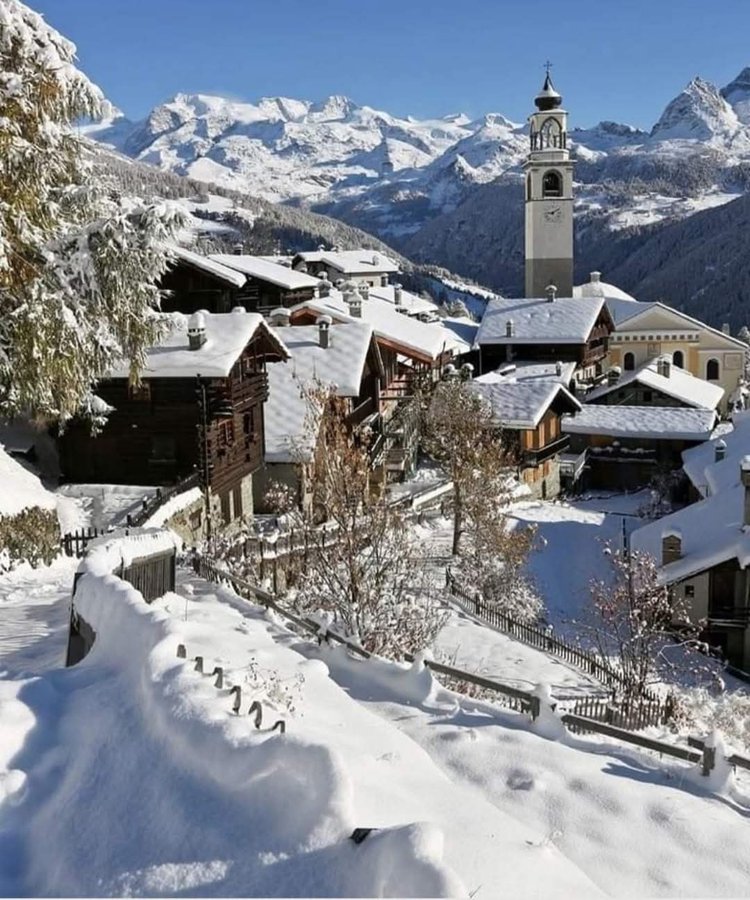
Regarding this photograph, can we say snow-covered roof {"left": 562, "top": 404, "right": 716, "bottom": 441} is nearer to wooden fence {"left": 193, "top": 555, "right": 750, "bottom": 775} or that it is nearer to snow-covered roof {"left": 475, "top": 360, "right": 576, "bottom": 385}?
snow-covered roof {"left": 475, "top": 360, "right": 576, "bottom": 385}

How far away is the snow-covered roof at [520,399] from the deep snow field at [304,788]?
A: 28.9 meters

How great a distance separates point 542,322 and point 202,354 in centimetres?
3930

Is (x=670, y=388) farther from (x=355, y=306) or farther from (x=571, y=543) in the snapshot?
(x=571, y=543)

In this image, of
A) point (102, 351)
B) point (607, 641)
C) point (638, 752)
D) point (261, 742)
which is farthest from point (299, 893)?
point (607, 641)

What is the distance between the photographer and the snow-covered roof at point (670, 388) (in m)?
49.4

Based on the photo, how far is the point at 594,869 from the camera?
750 centimetres

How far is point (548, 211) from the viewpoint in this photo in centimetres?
7781

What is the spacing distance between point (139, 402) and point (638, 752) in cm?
1803

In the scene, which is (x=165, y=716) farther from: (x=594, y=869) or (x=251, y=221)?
(x=251, y=221)

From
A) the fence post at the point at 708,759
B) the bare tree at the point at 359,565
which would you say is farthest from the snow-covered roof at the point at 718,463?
the fence post at the point at 708,759

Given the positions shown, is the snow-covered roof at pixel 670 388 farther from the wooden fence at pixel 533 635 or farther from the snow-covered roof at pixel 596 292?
the wooden fence at pixel 533 635

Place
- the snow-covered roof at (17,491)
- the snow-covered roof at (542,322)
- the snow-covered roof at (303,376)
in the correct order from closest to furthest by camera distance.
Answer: the snow-covered roof at (17,491) → the snow-covered roof at (303,376) → the snow-covered roof at (542,322)

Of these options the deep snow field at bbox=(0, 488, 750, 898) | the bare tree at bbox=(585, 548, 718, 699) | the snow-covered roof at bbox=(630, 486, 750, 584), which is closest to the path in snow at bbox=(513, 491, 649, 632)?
the snow-covered roof at bbox=(630, 486, 750, 584)

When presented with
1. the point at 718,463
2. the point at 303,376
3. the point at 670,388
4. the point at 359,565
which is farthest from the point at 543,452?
the point at 359,565
